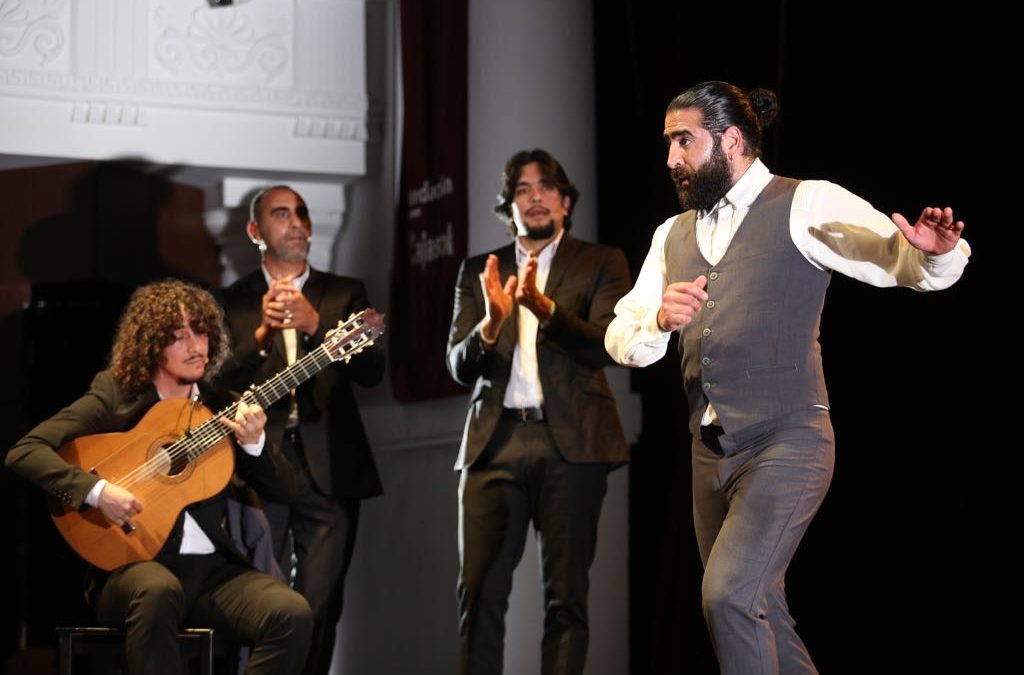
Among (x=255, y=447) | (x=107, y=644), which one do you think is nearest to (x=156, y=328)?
(x=255, y=447)

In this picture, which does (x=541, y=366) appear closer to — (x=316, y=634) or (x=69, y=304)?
(x=316, y=634)

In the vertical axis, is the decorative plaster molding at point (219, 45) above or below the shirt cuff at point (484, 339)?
above

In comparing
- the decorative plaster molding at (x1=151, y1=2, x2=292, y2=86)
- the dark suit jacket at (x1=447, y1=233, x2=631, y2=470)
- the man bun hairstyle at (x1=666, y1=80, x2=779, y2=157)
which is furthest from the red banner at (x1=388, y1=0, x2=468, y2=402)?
the man bun hairstyle at (x1=666, y1=80, x2=779, y2=157)

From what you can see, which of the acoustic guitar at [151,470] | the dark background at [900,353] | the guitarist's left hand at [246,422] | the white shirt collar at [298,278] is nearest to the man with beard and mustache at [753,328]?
the dark background at [900,353]

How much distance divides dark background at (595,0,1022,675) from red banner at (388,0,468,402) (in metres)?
1.28

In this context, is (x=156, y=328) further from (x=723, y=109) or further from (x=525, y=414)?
(x=723, y=109)

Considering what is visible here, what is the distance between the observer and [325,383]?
5.27 metres

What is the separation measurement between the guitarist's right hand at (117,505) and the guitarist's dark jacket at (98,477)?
0.19ft

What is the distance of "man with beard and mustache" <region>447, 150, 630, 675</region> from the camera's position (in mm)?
4570

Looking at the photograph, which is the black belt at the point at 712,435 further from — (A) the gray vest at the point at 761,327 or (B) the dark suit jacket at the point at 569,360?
(B) the dark suit jacket at the point at 569,360

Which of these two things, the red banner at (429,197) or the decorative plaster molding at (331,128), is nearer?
the red banner at (429,197)

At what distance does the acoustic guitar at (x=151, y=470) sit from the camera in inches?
176

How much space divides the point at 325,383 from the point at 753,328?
215 cm

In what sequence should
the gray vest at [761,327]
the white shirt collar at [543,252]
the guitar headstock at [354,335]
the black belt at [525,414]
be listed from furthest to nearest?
the white shirt collar at [543,252], the guitar headstock at [354,335], the black belt at [525,414], the gray vest at [761,327]
